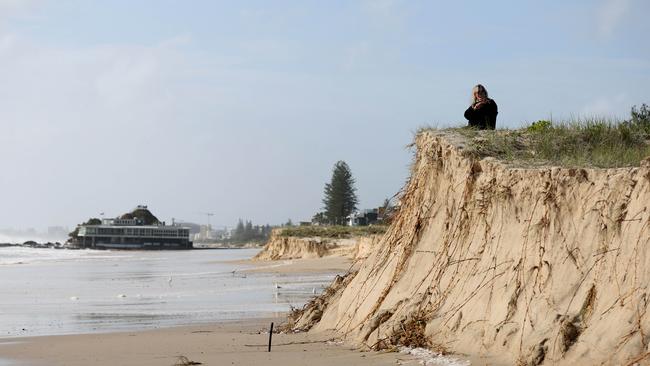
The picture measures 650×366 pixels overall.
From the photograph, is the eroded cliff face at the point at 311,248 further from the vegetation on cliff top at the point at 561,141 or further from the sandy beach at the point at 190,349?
the vegetation on cliff top at the point at 561,141

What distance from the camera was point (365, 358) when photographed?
10.8m

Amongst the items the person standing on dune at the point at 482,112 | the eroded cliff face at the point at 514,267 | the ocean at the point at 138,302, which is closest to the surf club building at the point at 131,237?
the ocean at the point at 138,302

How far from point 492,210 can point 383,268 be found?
2792 millimetres

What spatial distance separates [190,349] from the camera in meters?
13.1

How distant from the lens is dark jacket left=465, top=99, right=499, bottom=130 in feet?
45.5

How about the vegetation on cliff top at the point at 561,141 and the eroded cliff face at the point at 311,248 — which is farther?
the eroded cliff face at the point at 311,248

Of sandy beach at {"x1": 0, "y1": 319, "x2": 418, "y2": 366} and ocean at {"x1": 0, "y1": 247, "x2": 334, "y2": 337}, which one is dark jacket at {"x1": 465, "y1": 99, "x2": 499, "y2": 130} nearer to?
sandy beach at {"x1": 0, "y1": 319, "x2": 418, "y2": 366}

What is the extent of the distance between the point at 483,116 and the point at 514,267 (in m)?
4.13

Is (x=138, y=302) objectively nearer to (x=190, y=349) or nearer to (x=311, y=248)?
(x=190, y=349)

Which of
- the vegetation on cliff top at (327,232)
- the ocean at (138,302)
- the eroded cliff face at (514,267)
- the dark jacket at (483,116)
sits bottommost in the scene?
the ocean at (138,302)

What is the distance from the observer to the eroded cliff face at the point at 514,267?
8797 mm

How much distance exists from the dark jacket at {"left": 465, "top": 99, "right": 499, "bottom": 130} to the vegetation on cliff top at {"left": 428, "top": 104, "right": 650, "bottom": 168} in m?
Result: 0.67

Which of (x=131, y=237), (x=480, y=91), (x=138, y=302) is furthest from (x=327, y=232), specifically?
(x=131, y=237)

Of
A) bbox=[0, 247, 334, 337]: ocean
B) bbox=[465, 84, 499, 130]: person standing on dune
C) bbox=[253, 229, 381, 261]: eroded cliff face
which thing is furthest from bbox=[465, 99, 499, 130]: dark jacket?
bbox=[253, 229, 381, 261]: eroded cliff face
